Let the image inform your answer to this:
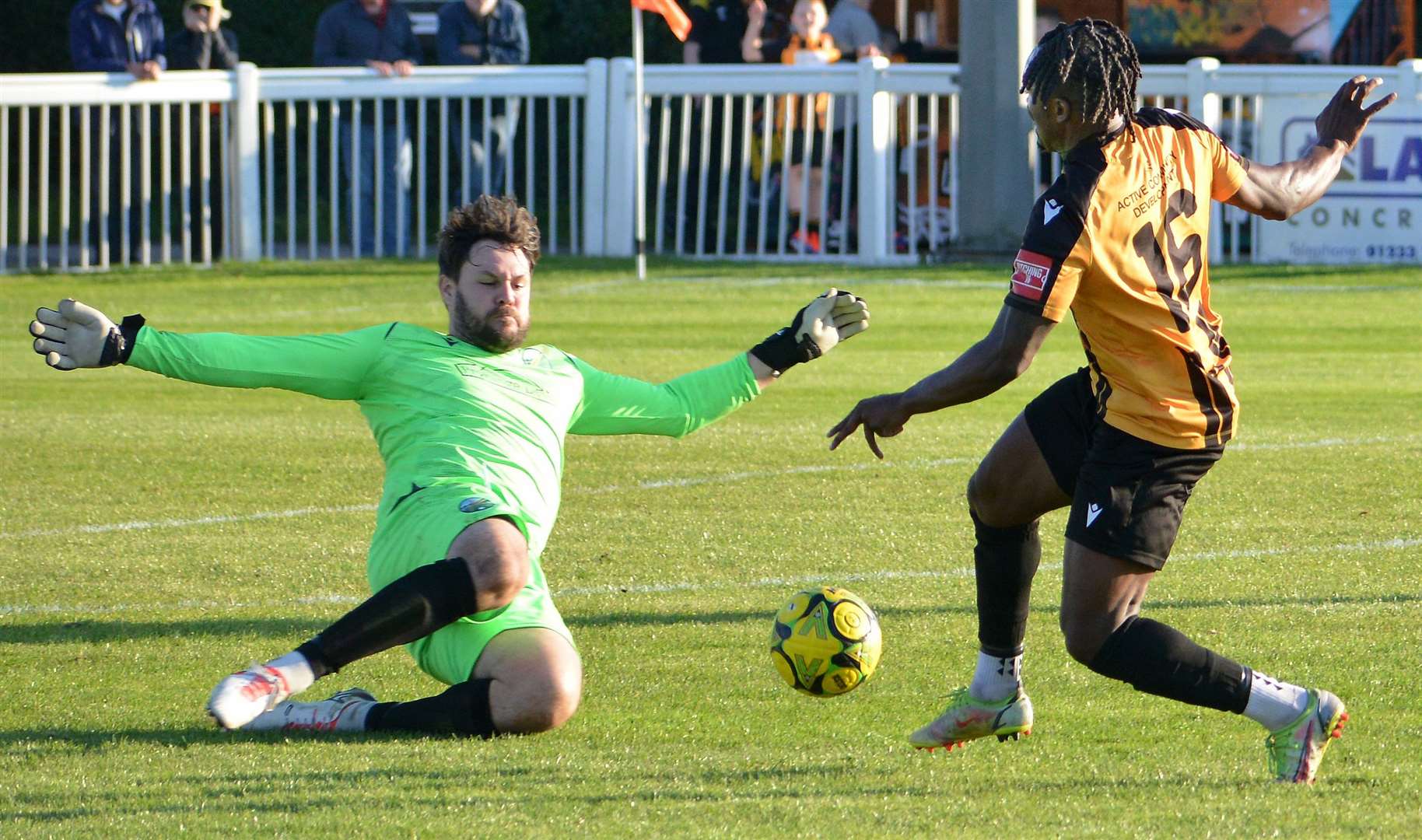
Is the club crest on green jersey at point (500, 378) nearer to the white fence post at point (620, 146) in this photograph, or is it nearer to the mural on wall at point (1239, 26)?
the white fence post at point (620, 146)

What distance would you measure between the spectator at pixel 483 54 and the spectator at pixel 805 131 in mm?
2311

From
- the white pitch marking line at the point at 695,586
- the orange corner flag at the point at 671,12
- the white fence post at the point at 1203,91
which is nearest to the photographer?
the white pitch marking line at the point at 695,586

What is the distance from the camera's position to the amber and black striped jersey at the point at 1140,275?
15.4 feet

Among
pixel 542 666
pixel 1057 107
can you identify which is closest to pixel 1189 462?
pixel 1057 107

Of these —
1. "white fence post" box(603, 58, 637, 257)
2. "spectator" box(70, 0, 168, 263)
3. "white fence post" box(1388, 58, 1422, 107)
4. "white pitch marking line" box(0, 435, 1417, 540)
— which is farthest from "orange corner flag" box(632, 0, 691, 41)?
"white pitch marking line" box(0, 435, 1417, 540)

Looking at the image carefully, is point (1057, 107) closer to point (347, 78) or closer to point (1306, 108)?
point (1306, 108)

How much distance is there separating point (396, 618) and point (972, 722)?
4.83 feet

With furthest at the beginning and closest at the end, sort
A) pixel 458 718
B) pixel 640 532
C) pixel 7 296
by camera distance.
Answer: pixel 7 296
pixel 640 532
pixel 458 718

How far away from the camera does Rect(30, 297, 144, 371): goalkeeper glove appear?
5.14 metres

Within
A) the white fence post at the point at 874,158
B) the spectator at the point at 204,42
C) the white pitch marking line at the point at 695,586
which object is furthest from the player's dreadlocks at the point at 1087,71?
the spectator at the point at 204,42

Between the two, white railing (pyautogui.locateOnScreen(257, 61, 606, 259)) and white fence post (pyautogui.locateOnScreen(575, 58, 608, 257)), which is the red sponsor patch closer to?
white railing (pyautogui.locateOnScreen(257, 61, 606, 259))

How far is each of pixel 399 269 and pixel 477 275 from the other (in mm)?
12294

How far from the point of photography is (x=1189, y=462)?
4895mm

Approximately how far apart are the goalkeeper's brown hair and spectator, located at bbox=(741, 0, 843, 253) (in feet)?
39.4
